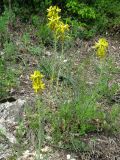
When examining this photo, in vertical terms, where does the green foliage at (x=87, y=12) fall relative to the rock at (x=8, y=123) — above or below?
above

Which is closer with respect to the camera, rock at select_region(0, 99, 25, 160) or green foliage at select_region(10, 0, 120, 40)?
rock at select_region(0, 99, 25, 160)

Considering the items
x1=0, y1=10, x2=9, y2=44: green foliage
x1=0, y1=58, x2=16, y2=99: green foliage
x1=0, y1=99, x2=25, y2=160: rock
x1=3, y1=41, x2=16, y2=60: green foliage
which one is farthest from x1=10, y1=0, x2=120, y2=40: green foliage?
x1=0, y1=99, x2=25, y2=160: rock

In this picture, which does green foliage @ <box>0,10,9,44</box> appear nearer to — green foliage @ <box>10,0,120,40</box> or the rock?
green foliage @ <box>10,0,120,40</box>

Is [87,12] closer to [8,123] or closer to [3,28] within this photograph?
[3,28]

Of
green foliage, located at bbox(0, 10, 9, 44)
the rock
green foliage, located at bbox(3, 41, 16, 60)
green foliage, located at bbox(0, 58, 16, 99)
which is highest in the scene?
green foliage, located at bbox(0, 10, 9, 44)

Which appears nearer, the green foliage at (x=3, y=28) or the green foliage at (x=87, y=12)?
the green foliage at (x=3, y=28)

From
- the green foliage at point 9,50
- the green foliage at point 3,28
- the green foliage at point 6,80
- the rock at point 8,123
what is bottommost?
the rock at point 8,123

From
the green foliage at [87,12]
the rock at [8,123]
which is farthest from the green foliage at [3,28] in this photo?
the rock at [8,123]

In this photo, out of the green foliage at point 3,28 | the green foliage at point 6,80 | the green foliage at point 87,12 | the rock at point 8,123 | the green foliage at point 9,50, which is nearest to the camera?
the rock at point 8,123

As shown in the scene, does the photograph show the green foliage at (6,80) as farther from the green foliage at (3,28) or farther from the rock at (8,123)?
the green foliage at (3,28)

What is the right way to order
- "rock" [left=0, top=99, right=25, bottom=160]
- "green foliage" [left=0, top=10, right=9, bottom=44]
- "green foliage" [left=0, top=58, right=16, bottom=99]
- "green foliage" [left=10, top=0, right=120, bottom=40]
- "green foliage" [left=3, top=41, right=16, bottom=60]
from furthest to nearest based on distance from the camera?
"green foliage" [left=10, top=0, right=120, bottom=40] < "green foliage" [left=0, top=10, right=9, bottom=44] < "green foliage" [left=3, top=41, right=16, bottom=60] < "green foliage" [left=0, top=58, right=16, bottom=99] < "rock" [left=0, top=99, right=25, bottom=160]

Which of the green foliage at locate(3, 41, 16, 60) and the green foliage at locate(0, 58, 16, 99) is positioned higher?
the green foliage at locate(3, 41, 16, 60)

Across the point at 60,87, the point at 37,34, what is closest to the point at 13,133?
the point at 60,87

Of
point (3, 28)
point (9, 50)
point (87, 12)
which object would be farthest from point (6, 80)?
point (87, 12)
